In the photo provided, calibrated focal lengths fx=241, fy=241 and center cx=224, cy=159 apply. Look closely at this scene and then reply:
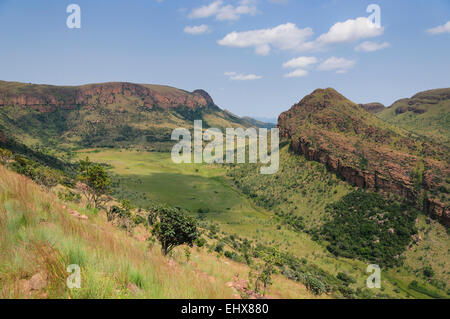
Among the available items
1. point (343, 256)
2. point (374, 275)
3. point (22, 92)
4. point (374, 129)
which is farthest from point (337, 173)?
point (22, 92)

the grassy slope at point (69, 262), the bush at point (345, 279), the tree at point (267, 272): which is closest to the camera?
the grassy slope at point (69, 262)

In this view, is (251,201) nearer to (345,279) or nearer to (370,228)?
(370,228)

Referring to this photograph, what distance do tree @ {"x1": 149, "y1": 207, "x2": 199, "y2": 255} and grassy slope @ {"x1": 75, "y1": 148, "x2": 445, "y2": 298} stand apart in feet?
101

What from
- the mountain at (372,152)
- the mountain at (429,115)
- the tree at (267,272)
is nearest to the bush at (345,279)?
the mountain at (372,152)

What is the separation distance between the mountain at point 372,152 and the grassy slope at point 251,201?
5.03 m

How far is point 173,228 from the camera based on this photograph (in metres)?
15.4

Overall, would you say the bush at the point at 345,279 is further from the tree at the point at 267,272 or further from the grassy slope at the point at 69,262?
the grassy slope at the point at 69,262

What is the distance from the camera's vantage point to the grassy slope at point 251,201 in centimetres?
4106

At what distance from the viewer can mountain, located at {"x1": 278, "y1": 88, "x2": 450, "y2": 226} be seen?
47938 mm

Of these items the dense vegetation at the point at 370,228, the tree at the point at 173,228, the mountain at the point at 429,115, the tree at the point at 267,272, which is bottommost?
the dense vegetation at the point at 370,228

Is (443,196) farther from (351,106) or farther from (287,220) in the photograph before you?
(351,106)

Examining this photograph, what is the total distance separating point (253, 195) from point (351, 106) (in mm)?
47592

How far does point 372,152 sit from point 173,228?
59.7 meters

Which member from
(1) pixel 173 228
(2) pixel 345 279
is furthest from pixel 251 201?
(1) pixel 173 228
